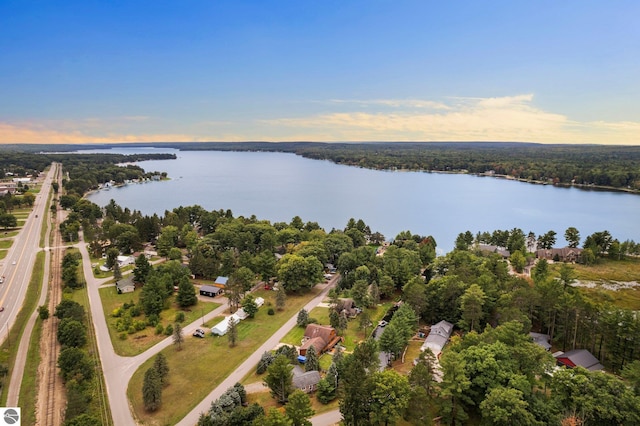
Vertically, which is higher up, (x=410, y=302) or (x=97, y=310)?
(x=410, y=302)

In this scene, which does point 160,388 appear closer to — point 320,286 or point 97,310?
point 97,310

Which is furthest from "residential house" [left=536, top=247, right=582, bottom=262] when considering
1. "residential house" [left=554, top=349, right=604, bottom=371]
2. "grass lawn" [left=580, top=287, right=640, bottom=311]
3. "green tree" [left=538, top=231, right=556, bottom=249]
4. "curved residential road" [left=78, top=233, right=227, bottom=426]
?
"curved residential road" [left=78, top=233, right=227, bottom=426]

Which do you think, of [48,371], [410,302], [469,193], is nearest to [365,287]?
[410,302]

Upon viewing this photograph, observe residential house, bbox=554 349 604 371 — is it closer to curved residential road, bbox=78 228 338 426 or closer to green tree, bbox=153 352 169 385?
curved residential road, bbox=78 228 338 426

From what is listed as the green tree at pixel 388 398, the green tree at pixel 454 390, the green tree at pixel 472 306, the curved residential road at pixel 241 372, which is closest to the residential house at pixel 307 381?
the curved residential road at pixel 241 372

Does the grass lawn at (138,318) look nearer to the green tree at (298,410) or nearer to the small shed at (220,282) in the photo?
the small shed at (220,282)
